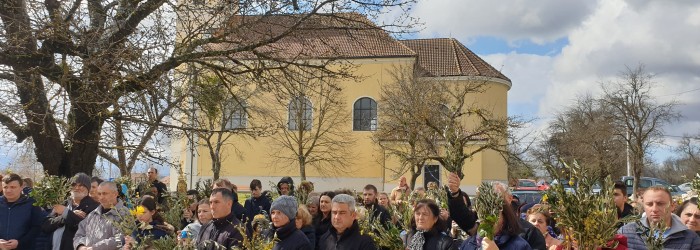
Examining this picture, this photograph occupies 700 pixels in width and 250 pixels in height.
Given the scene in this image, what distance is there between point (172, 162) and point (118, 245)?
719 centimetres

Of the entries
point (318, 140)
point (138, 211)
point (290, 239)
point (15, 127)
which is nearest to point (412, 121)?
point (318, 140)

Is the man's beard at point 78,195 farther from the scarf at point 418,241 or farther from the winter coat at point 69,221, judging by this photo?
the scarf at point 418,241

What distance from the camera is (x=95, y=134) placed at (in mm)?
12766

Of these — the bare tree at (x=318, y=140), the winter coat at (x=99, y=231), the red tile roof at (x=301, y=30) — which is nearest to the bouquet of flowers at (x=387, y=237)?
the winter coat at (x=99, y=231)

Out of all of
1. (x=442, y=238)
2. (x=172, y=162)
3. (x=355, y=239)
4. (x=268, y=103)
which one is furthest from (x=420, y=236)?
(x=268, y=103)

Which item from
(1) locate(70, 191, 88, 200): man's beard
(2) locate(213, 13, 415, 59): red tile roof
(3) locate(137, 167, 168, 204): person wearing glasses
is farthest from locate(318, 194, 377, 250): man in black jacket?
(2) locate(213, 13, 415, 59): red tile roof

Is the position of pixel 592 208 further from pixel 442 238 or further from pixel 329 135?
pixel 329 135

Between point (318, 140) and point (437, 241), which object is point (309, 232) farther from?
point (318, 140)

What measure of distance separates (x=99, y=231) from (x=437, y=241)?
11.8ft

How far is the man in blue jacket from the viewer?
8.01 m

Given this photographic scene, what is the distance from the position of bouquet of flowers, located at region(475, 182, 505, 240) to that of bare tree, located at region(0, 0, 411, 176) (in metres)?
7.70

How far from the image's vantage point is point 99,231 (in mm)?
6879

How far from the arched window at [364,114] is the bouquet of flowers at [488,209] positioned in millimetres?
40511

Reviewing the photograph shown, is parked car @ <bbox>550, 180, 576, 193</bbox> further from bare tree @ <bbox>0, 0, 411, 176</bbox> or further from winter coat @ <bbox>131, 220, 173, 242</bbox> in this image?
bare tree @ <bbox>0, 0, 411, 176</bbox>
